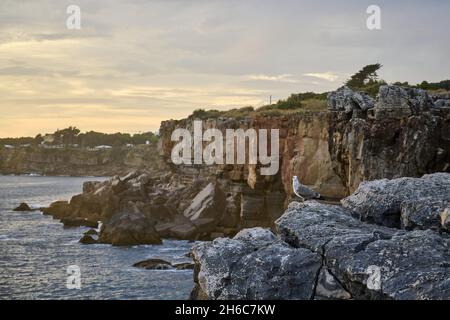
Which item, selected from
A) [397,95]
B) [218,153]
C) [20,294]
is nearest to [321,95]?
[218,153]

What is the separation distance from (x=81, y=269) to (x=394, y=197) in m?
36.7

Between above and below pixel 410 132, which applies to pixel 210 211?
below

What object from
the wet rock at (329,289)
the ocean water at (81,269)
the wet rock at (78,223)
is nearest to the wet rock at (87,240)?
the ocean water at (81,269)

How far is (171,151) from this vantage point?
85.8m

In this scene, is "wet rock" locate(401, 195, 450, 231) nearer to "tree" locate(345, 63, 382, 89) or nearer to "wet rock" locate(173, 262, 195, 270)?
"wet rock" locate(173, 262, 195, 270)

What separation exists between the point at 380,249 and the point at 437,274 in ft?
3.65

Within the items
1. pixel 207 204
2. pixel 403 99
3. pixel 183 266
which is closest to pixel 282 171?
pixel 207 204

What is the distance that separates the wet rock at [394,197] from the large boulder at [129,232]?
1754 inches

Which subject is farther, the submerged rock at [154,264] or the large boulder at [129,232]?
the large boulder at [129,232]

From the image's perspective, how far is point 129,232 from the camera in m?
56.1

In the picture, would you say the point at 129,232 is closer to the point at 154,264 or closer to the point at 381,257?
the point at 154,264

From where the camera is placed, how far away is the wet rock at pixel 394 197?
12229mm

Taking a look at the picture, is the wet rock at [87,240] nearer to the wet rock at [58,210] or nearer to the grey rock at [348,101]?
the wet rock at [58,210]

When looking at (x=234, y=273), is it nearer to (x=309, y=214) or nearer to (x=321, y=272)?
(x=321, y=272)
